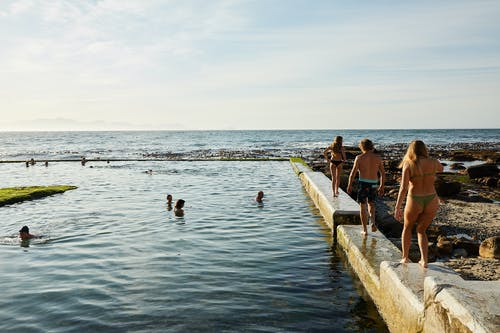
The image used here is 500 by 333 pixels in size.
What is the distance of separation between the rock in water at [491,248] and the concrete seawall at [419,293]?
274 cm

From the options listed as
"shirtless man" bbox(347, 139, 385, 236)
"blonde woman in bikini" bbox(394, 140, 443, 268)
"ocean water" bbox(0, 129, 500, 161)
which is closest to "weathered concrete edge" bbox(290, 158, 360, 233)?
"shirtless man" bbox(347, 139, 385, 236)

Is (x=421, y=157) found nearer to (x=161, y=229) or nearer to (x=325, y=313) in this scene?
(x=325, y=313)

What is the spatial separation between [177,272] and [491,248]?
7.21 m

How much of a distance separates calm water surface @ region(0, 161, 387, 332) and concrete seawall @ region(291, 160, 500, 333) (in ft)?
1.31

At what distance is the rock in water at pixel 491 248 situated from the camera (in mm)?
9148

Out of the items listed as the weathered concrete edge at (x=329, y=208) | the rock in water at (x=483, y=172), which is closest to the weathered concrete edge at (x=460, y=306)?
the weathered concrete edge at (x=329, y=208)

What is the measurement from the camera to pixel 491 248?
9.26 metres

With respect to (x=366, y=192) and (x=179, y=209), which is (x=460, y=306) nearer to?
(x=366, y=192)

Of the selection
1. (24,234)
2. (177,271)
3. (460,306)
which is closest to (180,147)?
(24,234)

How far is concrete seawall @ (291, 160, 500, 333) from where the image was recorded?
4008mm

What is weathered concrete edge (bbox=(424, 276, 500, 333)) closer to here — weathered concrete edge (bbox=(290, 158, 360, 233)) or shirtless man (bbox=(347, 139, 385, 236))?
shirtless man (bbox=(347, 139, 385, 236))

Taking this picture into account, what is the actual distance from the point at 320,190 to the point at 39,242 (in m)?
9.57

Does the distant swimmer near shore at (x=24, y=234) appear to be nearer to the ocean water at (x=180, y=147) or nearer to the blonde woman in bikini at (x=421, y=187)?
the blonde woman in bikini at (x=421, y=187)

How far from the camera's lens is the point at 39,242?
36.4 feet
